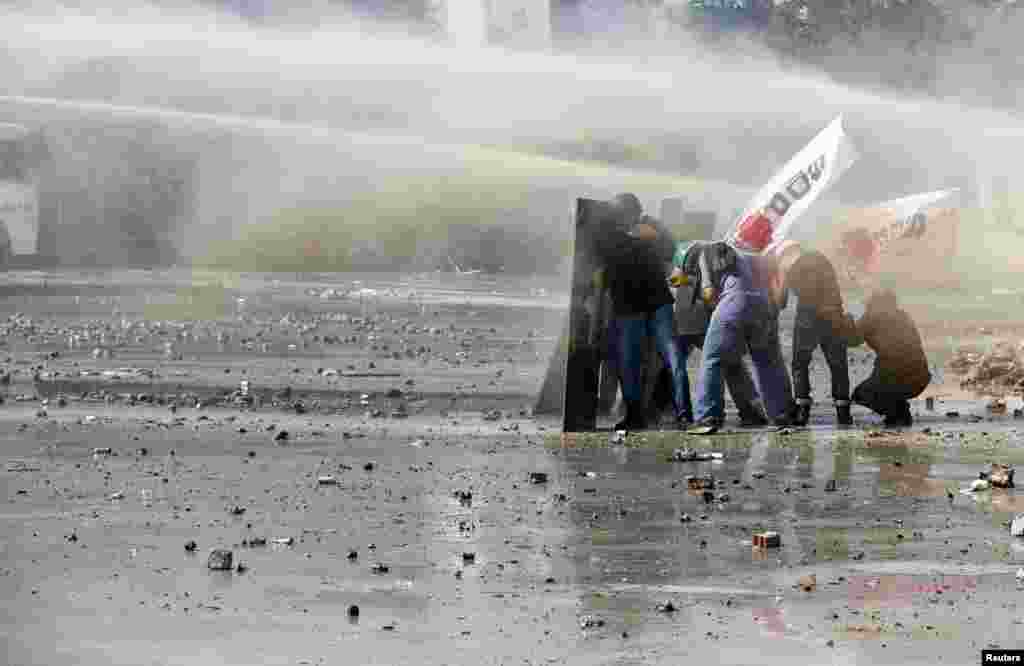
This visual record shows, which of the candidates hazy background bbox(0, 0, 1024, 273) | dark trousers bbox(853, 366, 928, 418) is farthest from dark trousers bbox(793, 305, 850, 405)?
hazy background bbox(0, 0, 1024, 273)

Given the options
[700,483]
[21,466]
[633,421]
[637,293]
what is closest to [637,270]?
[637,293]

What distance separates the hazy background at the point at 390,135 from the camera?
38.9 m

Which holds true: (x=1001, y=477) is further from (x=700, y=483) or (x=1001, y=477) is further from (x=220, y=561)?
(x=220, y=561)

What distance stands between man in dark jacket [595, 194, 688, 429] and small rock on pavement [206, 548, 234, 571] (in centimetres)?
696

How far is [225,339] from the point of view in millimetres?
28000

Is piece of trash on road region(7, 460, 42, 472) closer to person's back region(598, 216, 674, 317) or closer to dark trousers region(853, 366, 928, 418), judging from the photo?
person's back region(598, 216, 674, 317)

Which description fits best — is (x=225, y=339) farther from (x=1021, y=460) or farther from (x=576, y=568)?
(x=576, y=568)

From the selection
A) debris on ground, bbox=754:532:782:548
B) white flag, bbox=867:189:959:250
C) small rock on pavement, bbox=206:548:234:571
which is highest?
white flag, bbox=867:189:959:250

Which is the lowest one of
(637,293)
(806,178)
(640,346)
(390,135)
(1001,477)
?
(1001,477)

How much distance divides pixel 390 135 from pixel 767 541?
107 feet

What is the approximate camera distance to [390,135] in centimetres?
4425

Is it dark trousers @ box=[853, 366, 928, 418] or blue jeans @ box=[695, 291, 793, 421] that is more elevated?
blue jeans @ box=[695, 291, 793, 421]

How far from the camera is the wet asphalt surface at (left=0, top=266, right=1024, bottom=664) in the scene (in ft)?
32.2

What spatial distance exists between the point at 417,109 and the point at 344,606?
31547 mm
